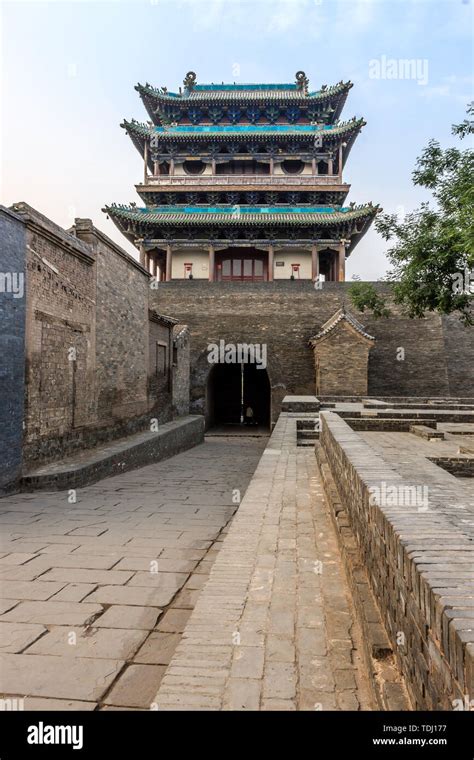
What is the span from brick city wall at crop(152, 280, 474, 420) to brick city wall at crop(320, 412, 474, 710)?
1673 centimetres

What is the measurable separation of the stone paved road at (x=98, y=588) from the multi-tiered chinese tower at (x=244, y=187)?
19511mm

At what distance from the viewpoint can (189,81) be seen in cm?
2795

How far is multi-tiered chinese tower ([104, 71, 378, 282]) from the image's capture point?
24.4 metres

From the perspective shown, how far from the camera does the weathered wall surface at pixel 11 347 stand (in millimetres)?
6258

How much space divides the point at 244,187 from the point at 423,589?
1024 inches

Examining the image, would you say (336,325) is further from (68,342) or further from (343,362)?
(68,342)

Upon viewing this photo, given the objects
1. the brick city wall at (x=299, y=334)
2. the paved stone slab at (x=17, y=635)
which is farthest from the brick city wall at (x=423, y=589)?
the brick city wall at (x=299, y=334)

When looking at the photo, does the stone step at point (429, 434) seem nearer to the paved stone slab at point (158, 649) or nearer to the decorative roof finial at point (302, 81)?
the paved stone slab at point (158, 649)

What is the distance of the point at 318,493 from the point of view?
18.1 feet

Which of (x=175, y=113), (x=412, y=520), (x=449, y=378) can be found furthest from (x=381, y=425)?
(x=175, y=113)

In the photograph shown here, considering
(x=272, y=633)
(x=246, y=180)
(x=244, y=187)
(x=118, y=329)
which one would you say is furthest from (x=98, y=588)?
(x=246, y=180)

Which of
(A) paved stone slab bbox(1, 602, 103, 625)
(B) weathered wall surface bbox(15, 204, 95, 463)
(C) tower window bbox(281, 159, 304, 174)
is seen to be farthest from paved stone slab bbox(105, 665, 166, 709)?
(C) tower window bbox(281, 159, 304, 174)

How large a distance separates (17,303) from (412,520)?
6.16m
